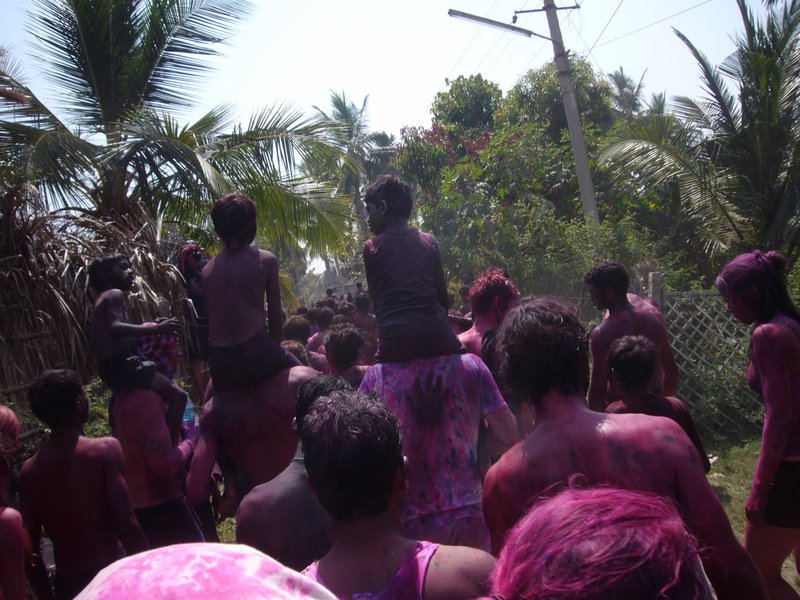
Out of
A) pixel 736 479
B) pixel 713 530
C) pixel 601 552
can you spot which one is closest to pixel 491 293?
pixel 713 530

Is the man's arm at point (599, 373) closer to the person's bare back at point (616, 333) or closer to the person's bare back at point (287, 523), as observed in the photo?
the person's bare back at point (616, 333)

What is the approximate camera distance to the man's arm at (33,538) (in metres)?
3.52

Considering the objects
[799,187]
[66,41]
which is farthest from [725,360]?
[66,41]

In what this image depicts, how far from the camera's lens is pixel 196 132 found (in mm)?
10227

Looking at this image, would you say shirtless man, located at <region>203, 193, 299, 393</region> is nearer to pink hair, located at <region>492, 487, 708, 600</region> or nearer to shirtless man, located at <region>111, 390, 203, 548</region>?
shirtless man, located at <region>111, 390, 203, 548</region>

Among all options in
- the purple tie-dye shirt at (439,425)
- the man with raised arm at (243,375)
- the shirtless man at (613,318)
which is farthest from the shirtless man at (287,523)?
the shirtless man at (613,318)

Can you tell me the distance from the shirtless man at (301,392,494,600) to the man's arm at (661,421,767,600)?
1.92 ft

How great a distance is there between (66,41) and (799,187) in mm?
11201

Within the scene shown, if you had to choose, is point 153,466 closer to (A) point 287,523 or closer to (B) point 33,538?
(B) point 33,538

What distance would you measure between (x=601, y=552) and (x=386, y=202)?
2.62 meters

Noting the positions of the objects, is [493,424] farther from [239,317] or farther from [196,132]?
[196,132]

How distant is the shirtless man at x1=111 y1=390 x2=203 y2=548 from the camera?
3.98m

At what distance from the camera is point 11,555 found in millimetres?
2672

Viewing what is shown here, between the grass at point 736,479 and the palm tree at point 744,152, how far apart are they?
5652 mm
